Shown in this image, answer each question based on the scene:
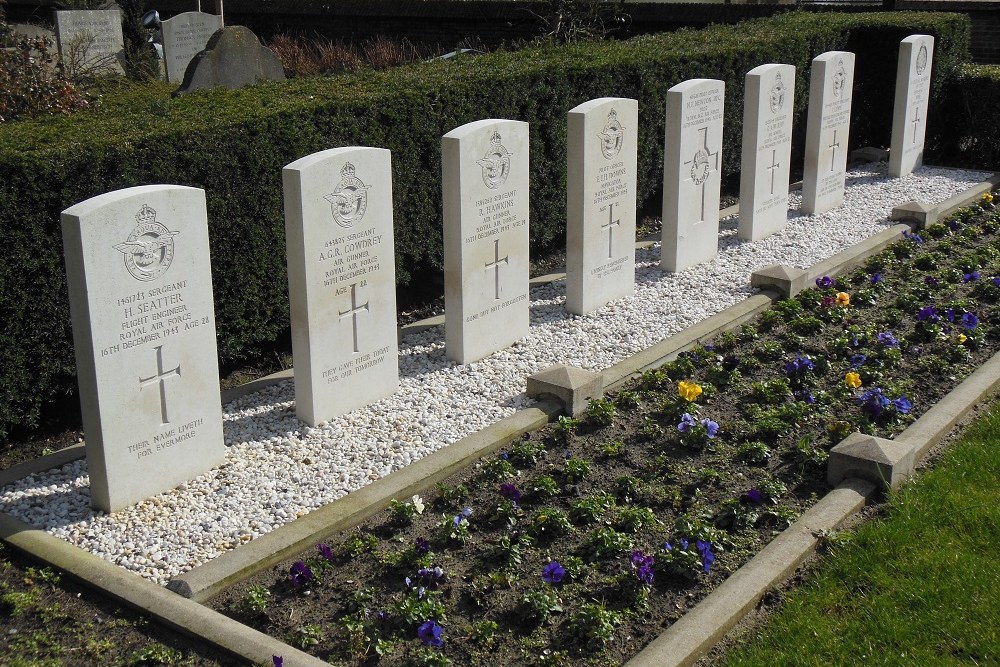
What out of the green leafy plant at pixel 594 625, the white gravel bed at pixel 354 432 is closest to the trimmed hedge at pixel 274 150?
the white gravel bed at pixel 354 432

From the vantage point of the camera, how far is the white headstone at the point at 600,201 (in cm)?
740

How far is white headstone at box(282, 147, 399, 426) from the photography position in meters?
5.73

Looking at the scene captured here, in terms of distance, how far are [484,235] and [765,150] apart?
139 inches

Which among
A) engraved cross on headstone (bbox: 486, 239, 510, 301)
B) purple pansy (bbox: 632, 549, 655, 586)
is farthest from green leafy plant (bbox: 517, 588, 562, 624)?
engraved cross on headstone (bbox: 486, 239, 510, 301)

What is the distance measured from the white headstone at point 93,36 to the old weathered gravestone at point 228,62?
4.85 m

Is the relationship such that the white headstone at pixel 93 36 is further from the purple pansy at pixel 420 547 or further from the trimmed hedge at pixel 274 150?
the purple pansy at pixel 420 547

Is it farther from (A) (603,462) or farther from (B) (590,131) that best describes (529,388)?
(B) (590,131)

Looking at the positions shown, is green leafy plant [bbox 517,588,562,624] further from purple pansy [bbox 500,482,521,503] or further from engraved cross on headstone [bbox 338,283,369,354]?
engraved cross on headstone [bbox 338,283,369,354]

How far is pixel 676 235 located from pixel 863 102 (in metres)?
5.97

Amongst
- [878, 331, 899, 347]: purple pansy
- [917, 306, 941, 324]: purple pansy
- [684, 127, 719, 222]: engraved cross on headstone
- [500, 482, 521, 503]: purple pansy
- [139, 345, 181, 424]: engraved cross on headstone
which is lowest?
[500, 482, 521, 503]: purple pansy

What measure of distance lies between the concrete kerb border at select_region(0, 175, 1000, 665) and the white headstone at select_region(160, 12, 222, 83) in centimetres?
1250

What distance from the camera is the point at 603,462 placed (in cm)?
567

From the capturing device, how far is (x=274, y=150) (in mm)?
6984

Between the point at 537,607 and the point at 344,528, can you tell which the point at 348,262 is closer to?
the point at 344,528
